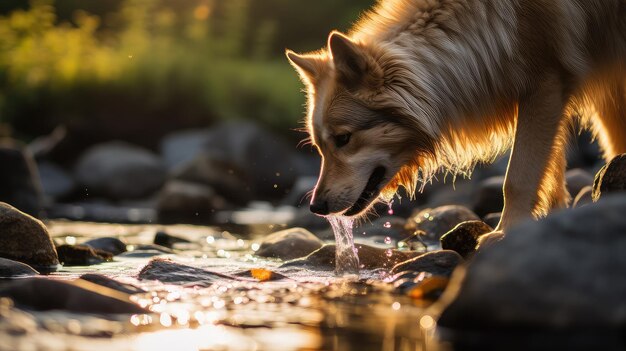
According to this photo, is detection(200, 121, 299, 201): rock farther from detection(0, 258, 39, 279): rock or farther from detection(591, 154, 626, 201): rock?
detection(591, 154, 626, 201): rock

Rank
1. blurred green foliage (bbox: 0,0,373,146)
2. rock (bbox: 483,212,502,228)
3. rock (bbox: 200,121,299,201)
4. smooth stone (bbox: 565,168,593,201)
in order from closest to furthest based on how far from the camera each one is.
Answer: rock (bbox: 483,212,502,228), smooth stone (bbox: 565,168,593,201), rock (bbox: 200,121,299,201), blurred green foliage (bbox: 0,0,373,146)

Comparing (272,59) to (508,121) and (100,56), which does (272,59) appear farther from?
(508,121)

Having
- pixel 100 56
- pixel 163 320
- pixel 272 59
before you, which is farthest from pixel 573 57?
pixel 272 59

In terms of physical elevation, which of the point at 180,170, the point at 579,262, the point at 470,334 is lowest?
the point at 180,170

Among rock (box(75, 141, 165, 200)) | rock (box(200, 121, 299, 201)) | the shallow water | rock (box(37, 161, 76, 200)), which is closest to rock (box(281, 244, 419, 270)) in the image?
the shallow water

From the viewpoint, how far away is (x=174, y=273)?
4.88m

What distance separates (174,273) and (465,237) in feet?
6.04

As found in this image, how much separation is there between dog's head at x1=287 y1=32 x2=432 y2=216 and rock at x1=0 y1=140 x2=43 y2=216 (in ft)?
17.7

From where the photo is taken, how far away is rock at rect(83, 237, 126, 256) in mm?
6534

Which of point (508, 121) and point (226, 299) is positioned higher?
point (508, 121)

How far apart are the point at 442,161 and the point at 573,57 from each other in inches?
40.4

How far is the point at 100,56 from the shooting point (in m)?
→ 15.3

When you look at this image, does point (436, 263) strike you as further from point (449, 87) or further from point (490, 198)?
point (490, 198)

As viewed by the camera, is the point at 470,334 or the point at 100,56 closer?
the point at 470,334
